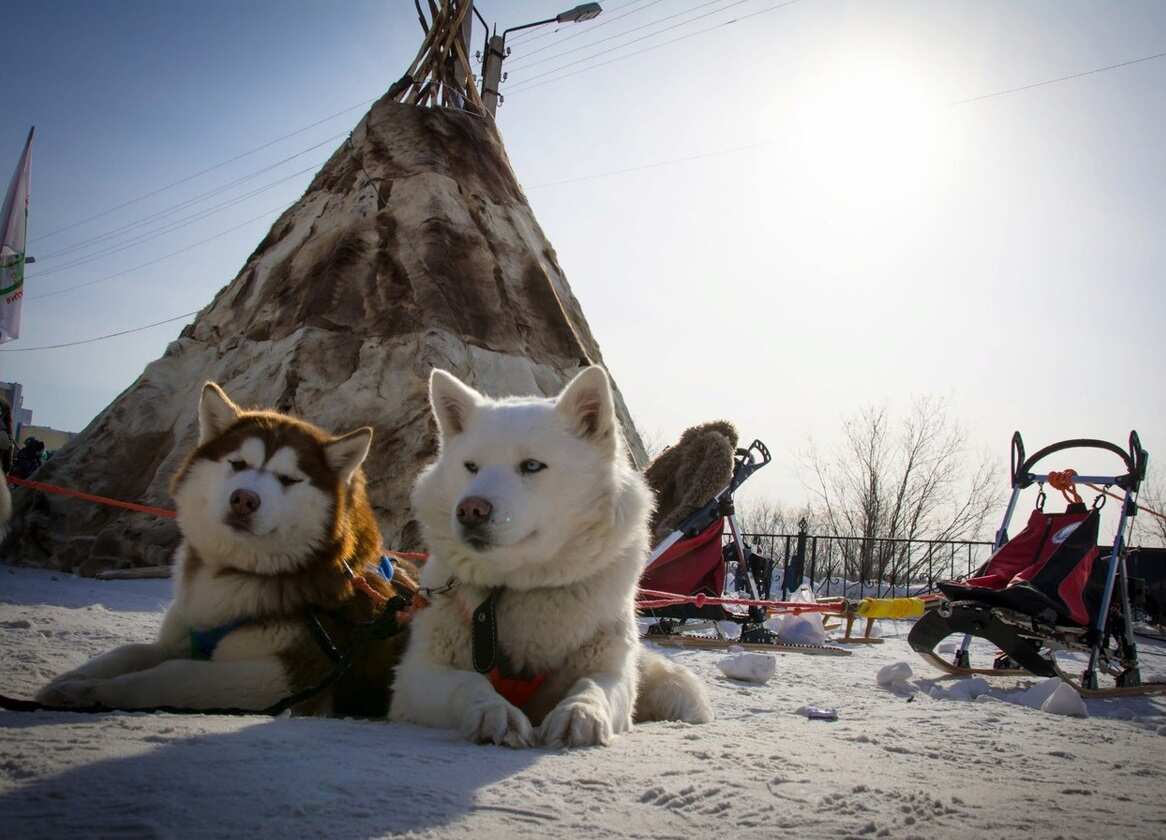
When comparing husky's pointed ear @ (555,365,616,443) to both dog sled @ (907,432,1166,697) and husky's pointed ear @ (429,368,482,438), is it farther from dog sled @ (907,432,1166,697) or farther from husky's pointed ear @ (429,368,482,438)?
dog sled @ (907,432,1166,697)

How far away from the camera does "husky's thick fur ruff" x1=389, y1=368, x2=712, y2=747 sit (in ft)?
6.88

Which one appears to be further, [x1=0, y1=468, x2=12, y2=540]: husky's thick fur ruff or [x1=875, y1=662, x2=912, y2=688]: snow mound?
[x1=875, y1=662, x2=912, y2=688]: snow mound

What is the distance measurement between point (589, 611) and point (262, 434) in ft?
4.38

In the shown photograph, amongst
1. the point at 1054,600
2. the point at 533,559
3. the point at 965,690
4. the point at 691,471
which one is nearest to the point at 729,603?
the point at 965,690

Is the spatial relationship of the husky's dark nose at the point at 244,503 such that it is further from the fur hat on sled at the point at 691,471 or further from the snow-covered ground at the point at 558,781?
the fur hat on sled at the point at 691,471

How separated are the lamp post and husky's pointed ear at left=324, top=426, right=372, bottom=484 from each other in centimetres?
1350

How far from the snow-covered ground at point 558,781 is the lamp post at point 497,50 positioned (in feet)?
46.6

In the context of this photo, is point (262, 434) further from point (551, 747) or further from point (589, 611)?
point (551, 747)

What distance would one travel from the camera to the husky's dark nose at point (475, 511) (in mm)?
2031

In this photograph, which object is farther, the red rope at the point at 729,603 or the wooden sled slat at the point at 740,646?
the wooden sled slat at the point at 740,646

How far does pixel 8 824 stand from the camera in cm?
107

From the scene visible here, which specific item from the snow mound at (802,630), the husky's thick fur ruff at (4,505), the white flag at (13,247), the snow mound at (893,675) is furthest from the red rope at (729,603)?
the white flag at (13,247)

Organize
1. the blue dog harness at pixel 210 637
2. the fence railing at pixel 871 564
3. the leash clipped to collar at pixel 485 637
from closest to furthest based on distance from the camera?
the leash clipped to collar at pixel 485 637 → the blue dog harness at pixel 210 637 → the fence railing at pixel 871 564

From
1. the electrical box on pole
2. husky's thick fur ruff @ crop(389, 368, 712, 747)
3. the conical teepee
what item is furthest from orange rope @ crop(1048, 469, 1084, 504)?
the electrical box on pole
